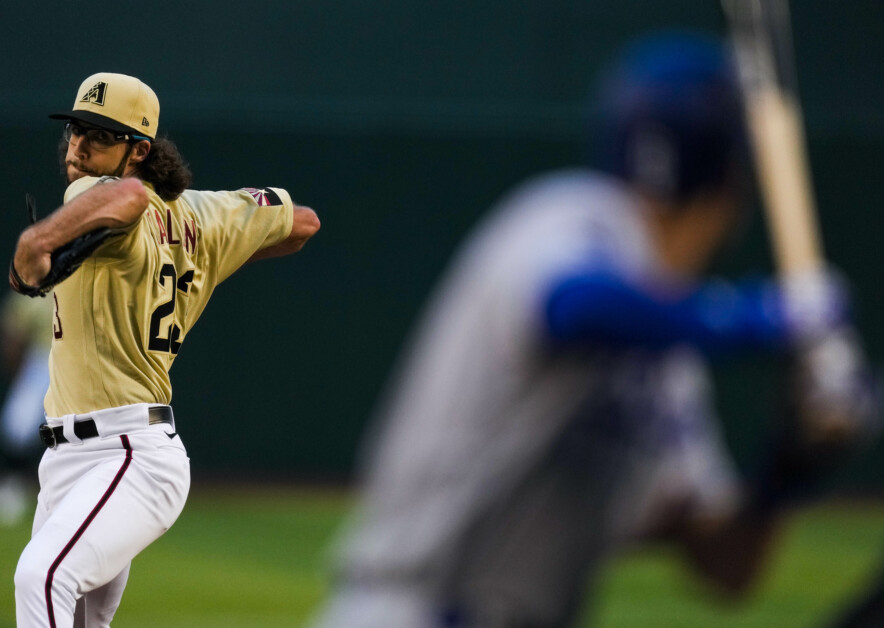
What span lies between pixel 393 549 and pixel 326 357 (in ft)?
37.6

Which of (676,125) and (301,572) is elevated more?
(676,125)

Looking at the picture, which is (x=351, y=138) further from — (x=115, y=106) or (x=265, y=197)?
(x=115, y=106)

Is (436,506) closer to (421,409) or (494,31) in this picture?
(421,409)

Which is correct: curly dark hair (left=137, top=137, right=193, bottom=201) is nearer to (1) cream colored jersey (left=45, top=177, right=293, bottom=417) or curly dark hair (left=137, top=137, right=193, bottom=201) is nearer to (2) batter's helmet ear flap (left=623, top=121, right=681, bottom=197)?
(1) cream colored jersey (left=45, top=177, right=293, bottom=417)

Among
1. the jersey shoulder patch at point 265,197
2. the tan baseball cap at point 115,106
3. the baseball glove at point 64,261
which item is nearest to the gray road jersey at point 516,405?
the baseball glove at point 64,261

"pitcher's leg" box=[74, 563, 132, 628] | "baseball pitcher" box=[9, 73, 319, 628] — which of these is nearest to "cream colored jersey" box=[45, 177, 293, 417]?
"baseball pitcher" box=[9, 73, 319, 628]

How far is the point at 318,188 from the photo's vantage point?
14.0m

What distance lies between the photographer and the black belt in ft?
13.8

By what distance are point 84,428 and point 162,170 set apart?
83 centimetres

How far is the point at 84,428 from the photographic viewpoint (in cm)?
420

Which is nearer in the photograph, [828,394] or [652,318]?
[652,318]

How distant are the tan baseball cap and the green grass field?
152 inches

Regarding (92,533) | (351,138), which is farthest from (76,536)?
(351,138)

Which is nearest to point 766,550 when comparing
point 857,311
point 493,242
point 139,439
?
point 493,242
